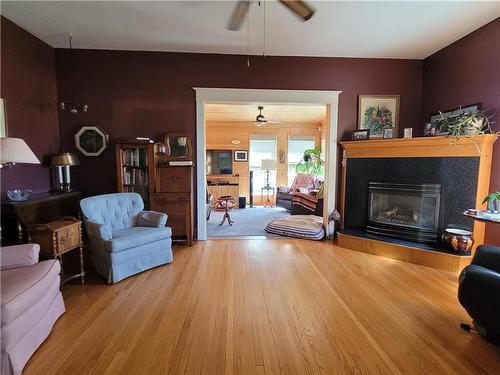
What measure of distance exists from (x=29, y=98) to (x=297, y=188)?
17.9 feet

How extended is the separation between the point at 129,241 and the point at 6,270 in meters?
1.00

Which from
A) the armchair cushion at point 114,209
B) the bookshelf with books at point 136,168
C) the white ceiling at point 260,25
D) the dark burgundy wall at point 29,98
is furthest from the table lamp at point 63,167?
the white ceiling at point 260,25

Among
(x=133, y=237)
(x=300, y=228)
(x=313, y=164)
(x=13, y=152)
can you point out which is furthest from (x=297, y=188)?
(x=13, y=152)

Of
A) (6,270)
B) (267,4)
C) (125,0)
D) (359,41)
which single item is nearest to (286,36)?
(267,4)

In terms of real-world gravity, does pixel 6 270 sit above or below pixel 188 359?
above

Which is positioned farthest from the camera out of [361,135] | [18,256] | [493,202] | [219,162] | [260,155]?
[260,155]

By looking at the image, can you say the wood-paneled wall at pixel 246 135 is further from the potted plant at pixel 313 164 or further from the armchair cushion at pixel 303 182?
the armchair cushion at pixel 303 182

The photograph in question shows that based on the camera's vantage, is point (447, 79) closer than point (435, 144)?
Result: No

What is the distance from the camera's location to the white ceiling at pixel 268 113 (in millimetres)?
6133

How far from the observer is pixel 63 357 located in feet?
5.47

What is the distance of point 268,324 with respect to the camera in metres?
2.00

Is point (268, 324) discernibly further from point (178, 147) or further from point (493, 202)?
point (178, 147)

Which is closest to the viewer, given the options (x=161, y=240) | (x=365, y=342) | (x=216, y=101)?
(x=365, y=342)

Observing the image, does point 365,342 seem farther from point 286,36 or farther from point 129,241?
point 286,36
